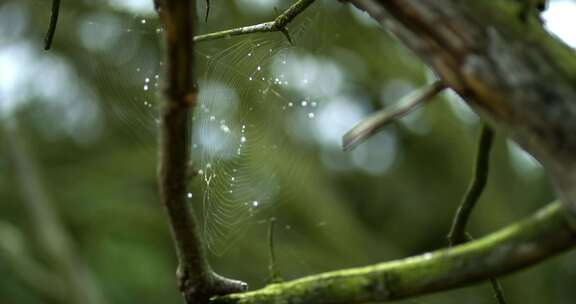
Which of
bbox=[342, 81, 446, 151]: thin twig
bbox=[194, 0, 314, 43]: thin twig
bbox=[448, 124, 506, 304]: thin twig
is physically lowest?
bbox=[448, 124, 506, 304]: thin twig

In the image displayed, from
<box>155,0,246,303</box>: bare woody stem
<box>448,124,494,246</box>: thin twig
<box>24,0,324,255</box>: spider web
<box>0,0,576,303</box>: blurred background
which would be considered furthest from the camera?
<box>0,0,576,303</box>: blurred background

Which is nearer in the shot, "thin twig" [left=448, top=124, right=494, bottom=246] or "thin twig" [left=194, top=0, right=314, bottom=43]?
"thin twig" [left=448, top=124, right=494, bottom=246]

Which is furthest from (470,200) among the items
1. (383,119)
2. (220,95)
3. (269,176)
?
(269,176)

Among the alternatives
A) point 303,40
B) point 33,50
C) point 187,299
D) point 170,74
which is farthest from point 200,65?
point 170,74

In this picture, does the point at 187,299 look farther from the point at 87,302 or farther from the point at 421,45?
the point at 87,302

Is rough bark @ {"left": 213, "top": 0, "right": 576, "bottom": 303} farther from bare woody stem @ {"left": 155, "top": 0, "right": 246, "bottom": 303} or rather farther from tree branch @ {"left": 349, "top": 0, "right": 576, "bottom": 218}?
bare woody stem @ {"left": 155, "top": 0, "right": 246, "bottom": 303}

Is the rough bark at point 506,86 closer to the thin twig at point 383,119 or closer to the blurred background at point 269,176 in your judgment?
the thin twig at point 383,119

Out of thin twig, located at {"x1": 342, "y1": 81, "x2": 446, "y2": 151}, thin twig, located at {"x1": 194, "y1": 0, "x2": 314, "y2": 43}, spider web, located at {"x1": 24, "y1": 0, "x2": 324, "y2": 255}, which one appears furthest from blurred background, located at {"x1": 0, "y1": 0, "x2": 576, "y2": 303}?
thin twig, located at {"x1": 342, "y1": 81, "x2": 446, "y2": 151}
